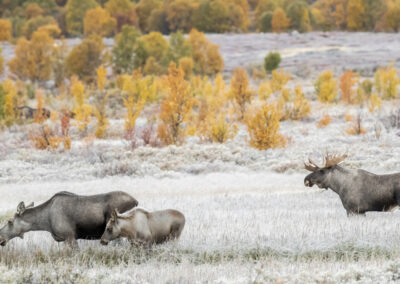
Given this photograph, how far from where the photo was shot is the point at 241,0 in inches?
4112

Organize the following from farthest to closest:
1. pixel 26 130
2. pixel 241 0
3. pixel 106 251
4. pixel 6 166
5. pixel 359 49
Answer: pixel 241 0
pixel 359 49
pixel 26 130
pixel 6 166
pixel 106 251

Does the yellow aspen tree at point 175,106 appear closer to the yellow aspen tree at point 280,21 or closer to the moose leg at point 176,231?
the moose leg at point 176,231

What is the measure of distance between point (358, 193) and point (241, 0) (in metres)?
99.8

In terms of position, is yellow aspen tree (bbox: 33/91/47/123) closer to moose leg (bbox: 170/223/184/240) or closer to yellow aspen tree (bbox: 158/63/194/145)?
yellow aspen tree (bbox: 158/63/194/145)

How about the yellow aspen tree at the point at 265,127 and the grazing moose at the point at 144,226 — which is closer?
the grazing moose at the point at 144,226

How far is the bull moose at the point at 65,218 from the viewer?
6648mm

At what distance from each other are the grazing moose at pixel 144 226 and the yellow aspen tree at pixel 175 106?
1123 centimetres

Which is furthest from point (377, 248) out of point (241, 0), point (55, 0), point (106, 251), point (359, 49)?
point (55, 0)

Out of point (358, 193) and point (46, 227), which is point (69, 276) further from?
point (358, 193)

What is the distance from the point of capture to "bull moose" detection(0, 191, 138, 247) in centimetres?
665

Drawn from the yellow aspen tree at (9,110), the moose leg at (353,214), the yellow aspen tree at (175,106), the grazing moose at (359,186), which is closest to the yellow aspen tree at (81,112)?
the yellow aspen tree at (9,110)

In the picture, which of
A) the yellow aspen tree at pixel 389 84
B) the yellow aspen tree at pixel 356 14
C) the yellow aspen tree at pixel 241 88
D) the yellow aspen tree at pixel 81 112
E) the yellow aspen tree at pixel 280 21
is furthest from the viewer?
the yellow aspen tree at pixel 356 14

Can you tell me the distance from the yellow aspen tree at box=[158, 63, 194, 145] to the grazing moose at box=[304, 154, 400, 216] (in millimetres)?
9624

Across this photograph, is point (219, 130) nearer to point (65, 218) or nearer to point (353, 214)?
point (353, 214)
